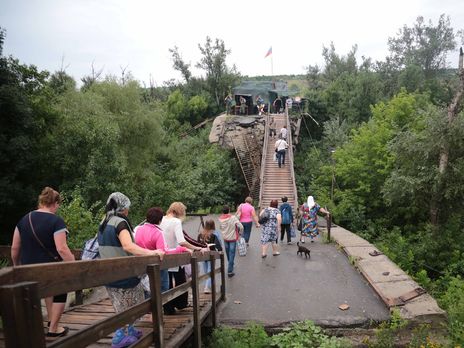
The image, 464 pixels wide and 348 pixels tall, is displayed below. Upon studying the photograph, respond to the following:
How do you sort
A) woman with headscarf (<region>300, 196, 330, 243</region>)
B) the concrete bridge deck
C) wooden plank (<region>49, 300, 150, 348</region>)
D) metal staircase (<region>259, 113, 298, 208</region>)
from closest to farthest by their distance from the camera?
wooden plank (<region>49, 300, 150, 348</region>), the concrete bridge deck, woman with headscarf (<region>300, 196, 330, 243</region>), metal staircase (<region>259, 113, 298, 208</region>)

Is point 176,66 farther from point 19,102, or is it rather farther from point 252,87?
point 19,102

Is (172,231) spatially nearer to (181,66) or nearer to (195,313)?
(195,313)

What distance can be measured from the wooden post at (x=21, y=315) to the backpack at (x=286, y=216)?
9.13 meters

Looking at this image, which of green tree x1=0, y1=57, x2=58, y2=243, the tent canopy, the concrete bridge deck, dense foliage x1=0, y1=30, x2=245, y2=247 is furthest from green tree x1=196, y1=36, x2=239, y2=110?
the concrete bridge deck

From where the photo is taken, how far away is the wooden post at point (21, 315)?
1649 millimetres

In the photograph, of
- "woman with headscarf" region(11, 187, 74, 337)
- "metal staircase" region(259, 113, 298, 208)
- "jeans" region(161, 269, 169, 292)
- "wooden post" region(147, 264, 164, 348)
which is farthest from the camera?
"metal staircase" region(259, 113, 298, 208)

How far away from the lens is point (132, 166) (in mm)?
22781

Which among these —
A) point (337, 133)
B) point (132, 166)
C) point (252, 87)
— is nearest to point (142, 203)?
point (132, 166)

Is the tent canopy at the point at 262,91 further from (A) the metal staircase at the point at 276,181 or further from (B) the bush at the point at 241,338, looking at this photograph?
(B) the bush at the point at 241,338

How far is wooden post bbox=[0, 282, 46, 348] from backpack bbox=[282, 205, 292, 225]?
9127mm

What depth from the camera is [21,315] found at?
1674mm

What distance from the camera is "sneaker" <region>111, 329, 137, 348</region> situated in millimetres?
3273

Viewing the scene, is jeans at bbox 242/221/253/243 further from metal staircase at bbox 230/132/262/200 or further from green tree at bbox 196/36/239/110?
green tree at bbox 196/36/239/110

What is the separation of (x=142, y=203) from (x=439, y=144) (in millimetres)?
14811
